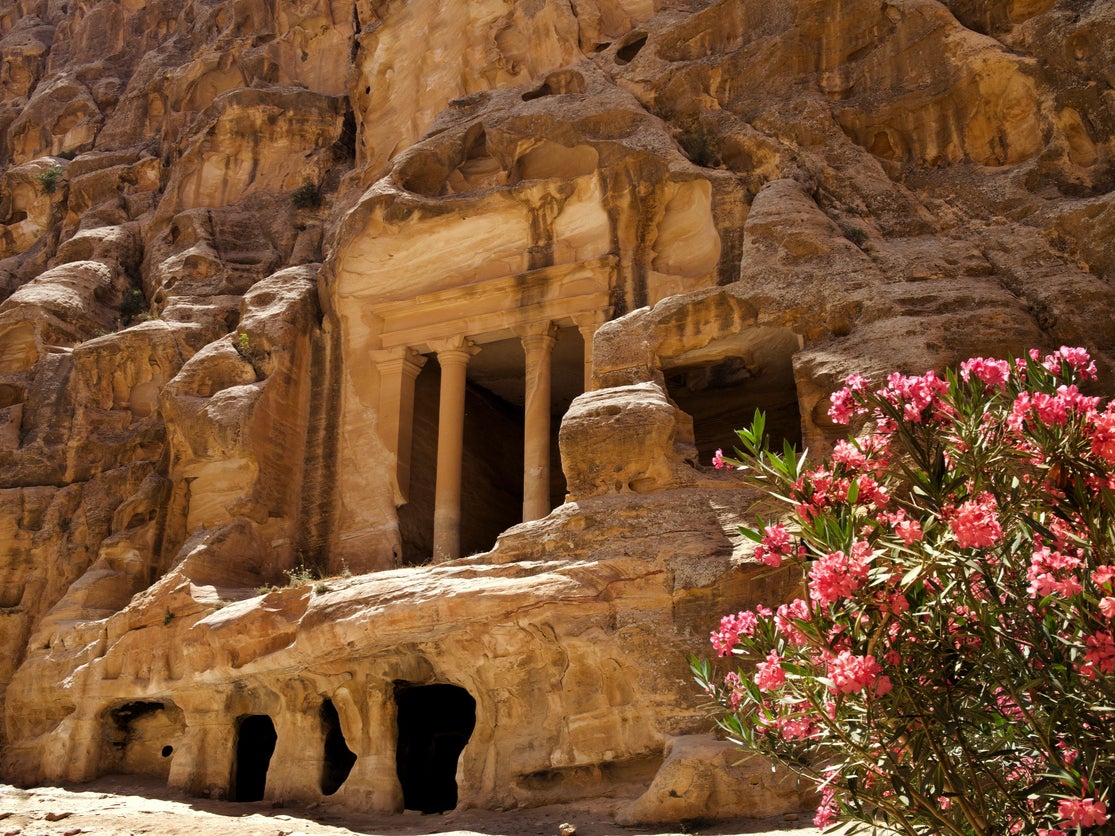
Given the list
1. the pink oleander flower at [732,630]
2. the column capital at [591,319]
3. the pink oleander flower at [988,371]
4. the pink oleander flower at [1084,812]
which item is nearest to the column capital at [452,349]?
the column capital at [591,319]

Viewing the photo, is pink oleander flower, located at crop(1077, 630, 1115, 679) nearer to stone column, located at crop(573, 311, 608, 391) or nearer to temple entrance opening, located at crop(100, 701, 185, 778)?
stone column, located at crop(573, 311, 608, 391)

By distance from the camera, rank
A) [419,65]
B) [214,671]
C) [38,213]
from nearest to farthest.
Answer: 1. [214,671]
2. [419,65]
3. [38,213]

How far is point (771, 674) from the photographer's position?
20.0ft

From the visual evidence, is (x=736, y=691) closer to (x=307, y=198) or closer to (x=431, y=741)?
(x=431, y=741)

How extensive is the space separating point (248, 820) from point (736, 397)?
37.3 feet

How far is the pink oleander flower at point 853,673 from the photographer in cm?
545

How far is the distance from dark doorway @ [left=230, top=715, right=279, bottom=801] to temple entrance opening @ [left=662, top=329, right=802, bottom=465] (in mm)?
8311

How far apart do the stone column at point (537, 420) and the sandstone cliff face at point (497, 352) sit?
62 mm

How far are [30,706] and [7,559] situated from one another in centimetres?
393

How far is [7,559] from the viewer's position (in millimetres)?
20516

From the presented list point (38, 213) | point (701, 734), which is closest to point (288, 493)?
point (701, 734)

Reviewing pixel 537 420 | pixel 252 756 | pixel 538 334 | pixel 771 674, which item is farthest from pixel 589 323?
pixel 771 674

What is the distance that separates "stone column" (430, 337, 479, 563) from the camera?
18438 mm

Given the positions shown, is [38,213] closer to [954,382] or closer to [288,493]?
[288,493]
